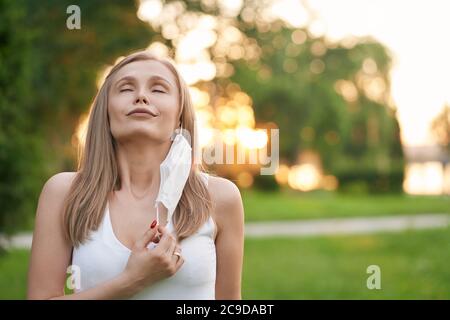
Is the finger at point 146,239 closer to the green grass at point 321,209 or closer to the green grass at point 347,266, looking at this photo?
the green grass at point 347,266

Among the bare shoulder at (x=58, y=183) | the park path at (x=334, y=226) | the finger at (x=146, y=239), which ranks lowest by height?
the finger at (x=146, y=239)

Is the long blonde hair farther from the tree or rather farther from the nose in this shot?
the tree

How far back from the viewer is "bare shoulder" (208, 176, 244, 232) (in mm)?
1571

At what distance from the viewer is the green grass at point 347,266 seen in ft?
23.6

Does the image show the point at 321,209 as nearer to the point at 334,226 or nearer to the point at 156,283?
the point at 334,226

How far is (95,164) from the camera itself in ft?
5.07

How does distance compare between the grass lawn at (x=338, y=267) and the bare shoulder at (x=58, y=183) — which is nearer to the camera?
the bare shoulder at (x=58, y=183)

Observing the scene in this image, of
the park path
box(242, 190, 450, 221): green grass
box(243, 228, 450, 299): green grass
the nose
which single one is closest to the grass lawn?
box(243, 228, 450, 299): green grass

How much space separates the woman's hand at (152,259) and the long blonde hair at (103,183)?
0.11 m

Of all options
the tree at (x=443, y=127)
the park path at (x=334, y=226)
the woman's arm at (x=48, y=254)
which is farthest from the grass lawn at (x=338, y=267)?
the tree at (x=443, y=127)

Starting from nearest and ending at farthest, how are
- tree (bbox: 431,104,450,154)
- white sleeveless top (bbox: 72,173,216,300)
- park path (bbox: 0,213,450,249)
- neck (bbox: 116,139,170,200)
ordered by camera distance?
white sleeveless top (bbox: 72,173,216,300), neck (bbox: 116,139,170,200), park path (bbox: 0,213,450,249), tree (bbox: 431,104,450,154)

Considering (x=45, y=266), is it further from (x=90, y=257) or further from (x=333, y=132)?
(x=333, y=132)

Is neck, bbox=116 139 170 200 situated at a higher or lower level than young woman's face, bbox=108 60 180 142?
lower
